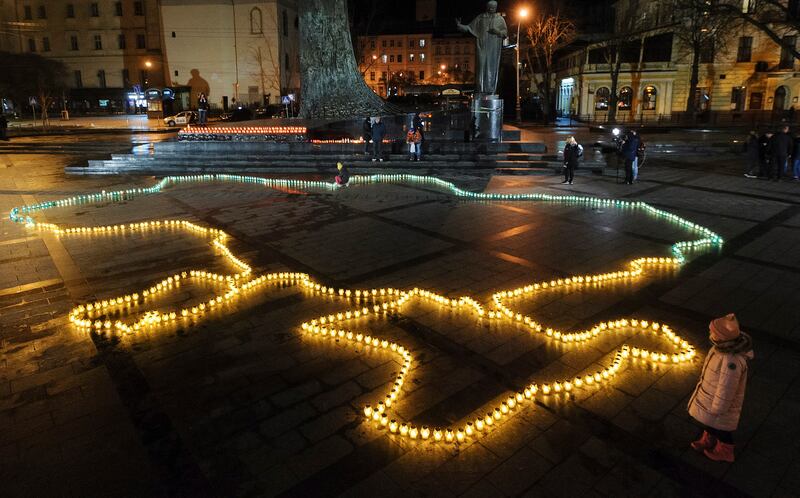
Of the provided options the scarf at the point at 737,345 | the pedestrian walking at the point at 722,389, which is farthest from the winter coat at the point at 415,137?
the scarf at the point at 737,345

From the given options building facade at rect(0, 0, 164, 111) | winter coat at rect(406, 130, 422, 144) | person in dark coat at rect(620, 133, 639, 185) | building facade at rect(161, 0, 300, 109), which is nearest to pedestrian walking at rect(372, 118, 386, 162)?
winter coat at rect(406, 130, 422, 144)

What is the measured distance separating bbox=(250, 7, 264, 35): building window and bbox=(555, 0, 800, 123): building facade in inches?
1214

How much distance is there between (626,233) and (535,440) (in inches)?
279

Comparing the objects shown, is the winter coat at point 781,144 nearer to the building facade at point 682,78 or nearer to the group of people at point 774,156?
the group of people at point 774,156

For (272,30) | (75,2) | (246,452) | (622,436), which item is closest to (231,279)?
(246,452)

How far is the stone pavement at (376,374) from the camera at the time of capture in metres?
3.92

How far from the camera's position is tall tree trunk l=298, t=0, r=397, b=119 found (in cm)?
2214

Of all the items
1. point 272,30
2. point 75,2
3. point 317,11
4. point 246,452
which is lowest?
point 246,452

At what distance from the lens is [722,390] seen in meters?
3.79

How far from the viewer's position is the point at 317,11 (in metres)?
22.0

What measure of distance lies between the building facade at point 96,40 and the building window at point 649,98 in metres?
50.1

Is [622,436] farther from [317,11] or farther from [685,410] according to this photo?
[317,11]

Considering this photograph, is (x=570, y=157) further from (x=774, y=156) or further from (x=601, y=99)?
(x=601, y=99)

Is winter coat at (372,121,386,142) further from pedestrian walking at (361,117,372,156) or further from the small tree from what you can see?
the small tree
